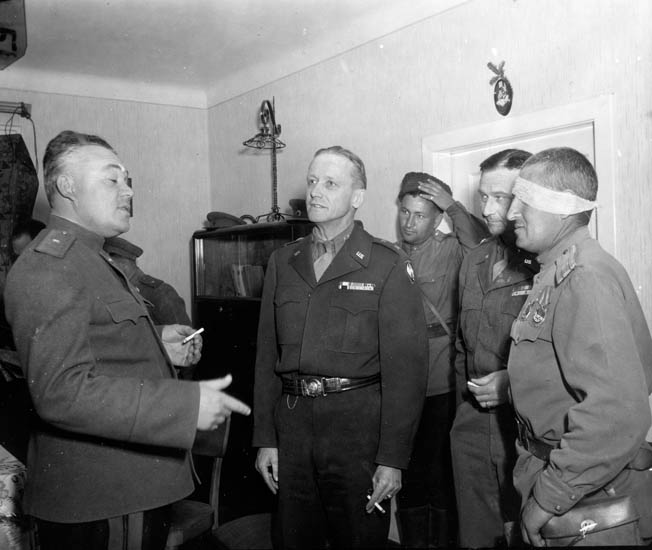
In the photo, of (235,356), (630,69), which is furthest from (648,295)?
(235,356)

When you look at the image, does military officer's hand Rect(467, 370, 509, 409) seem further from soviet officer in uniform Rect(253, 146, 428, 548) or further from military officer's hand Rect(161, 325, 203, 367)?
military officer's hand Rect(161, 325, 203, 367)

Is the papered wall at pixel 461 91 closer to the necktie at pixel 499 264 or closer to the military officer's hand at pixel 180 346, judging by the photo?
the necktie at pixel 499 264

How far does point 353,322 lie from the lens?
246 centimetres

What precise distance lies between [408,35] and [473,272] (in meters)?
1.76

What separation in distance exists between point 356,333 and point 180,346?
0.68 meters

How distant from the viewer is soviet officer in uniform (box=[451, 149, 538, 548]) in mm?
2400

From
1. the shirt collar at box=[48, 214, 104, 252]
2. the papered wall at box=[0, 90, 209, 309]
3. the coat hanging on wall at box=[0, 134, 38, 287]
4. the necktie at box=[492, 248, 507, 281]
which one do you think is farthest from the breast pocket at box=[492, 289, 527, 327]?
the papered wall at box=[0, 90, 209, 309]

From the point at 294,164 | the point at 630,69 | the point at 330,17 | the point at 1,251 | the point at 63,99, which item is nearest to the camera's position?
the point at 630,69

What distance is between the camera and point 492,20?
320 cm

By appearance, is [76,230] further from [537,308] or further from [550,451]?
[550,451]

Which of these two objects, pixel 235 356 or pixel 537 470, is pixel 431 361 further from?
pixel 235 356

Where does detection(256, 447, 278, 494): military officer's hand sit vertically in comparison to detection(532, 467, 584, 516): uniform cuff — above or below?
below

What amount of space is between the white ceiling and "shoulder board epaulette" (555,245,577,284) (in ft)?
6.91

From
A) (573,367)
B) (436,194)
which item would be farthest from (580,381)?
(436,194)
